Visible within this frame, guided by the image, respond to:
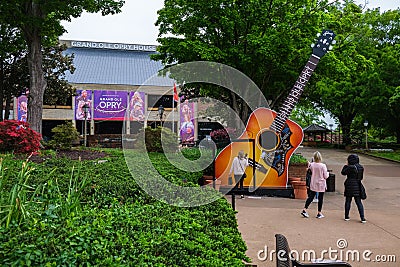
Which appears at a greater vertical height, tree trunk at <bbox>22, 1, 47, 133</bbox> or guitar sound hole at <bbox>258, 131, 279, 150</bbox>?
tree trunk at <bbox>22, 1, 47, 133</bbox>

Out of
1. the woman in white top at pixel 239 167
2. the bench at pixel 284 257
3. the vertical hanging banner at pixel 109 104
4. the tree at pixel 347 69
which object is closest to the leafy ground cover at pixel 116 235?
the bench at pixel 284 257

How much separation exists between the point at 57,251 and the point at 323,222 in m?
6.52

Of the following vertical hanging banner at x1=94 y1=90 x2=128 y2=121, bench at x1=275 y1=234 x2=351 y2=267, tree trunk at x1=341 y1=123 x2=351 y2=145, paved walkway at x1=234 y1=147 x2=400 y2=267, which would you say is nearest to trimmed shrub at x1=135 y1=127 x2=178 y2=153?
paved walkway at x1=234 y1=147 x2=400 y2=267

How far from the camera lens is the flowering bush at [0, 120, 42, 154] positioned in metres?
11.3

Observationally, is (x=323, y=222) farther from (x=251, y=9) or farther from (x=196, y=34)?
(x=196, y=34)

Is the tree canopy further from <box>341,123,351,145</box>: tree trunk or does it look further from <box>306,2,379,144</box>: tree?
A: <box>341,123,351,145</box>: tree trunk

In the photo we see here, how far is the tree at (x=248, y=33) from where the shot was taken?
1512 cm

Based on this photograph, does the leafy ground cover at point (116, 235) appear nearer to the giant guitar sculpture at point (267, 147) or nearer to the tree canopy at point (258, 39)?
the giant guitar sculpture at point (267, 147)

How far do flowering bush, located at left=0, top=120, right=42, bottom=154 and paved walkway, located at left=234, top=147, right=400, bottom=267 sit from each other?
6266 millimetres

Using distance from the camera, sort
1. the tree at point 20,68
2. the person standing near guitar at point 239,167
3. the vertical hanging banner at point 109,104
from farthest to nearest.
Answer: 1. the vertical hanging banner at point 109,104
2. the tree at point 20,68
3. the person standing near guitar at point 239,167

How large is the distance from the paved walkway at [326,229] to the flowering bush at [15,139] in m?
6.27

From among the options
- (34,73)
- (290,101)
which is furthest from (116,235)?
(34,73)

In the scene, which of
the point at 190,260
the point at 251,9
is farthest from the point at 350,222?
the point at 251,9

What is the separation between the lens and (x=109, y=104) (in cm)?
3962
